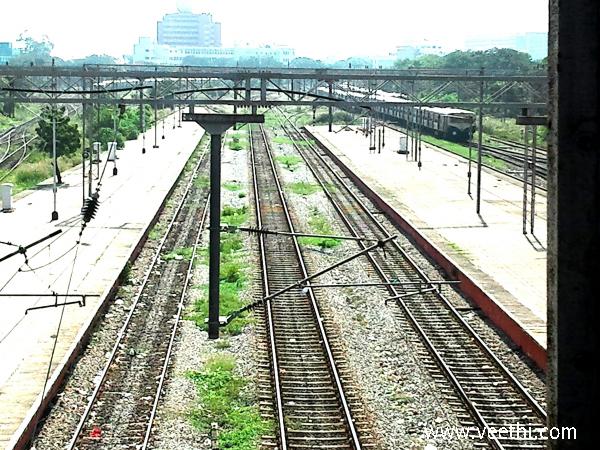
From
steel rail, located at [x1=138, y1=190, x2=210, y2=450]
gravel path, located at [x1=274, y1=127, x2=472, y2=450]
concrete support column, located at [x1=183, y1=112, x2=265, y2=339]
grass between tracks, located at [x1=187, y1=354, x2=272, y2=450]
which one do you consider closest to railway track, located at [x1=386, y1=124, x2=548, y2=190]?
steel rail, located at [x1=138, y1=190, x2=210, y2=450]

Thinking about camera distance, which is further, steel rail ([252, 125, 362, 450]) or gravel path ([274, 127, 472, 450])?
gravel path ([274, 127, 472, 450])

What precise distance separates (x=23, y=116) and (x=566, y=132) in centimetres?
7157

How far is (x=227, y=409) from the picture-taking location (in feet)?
37.6

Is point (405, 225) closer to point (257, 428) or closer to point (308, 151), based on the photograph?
point (257, 428)

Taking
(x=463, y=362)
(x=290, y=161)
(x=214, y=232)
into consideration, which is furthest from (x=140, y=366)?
(x=290, y=161)

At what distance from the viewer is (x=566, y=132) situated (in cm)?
359

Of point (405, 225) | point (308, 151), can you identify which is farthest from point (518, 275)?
point (308, 151)

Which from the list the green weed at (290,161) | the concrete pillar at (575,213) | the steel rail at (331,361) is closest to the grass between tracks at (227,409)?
the steel rail at (331,361)

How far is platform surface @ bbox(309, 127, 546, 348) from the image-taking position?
17.7 m

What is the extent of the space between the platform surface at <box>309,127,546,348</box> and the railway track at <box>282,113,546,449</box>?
35.1 inches

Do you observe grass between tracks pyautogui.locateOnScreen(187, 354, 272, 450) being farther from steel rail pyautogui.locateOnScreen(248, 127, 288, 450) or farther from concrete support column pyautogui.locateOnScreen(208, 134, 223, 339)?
concrete support column pyautogui.locateOnScreen(208, 134, 223, 339)

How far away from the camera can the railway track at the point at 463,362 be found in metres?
11.0

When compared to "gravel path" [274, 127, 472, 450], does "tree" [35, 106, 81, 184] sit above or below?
above

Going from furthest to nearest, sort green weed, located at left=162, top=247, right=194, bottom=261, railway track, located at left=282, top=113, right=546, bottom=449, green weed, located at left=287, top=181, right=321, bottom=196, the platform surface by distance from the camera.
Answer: green weed, located at left=287, top=181, right=321, bottom=196, green weed, located at left=162, top=247, right=194, bottom=261, the platform surface, railway track, located at left=282, top=113, right=546, bottom=449
